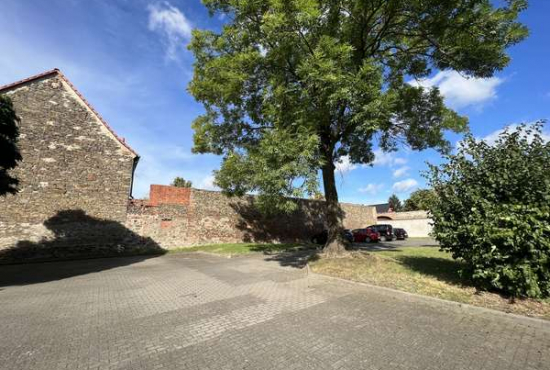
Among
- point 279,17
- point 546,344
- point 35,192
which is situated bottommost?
point 546,344

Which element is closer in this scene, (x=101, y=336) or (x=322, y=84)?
(x=101, y=336)

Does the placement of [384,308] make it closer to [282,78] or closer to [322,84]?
[322,84]

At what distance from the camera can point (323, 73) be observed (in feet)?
24.7

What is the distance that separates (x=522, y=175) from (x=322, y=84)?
5.26 meters

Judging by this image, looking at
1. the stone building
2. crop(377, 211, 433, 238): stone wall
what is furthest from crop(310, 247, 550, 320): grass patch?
crop(377, 211, 433, 238): stone wall

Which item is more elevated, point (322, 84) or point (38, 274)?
point (322, 84)

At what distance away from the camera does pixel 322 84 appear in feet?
25.5

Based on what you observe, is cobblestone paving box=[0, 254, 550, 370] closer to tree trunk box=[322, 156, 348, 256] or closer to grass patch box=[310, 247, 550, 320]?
grass patch box=[310, 247, 550, 320]

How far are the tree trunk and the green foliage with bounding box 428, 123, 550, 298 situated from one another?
460 centimetres

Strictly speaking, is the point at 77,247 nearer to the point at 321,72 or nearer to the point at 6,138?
the point at 6,138

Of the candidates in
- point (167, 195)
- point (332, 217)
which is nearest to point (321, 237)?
point (332, 217)

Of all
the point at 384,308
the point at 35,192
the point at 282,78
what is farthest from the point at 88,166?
the point at 384,308

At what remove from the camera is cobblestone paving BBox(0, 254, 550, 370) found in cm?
375

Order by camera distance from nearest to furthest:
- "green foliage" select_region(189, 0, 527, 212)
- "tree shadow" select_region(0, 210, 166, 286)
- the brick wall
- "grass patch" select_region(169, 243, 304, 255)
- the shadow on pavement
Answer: "green foliage" select_region(189, 0, 527, 212) → the shadow on pavement → "tree shadow" select_region(0, 210, 166, 286) → "grass patch" select_region(169, 243, 304, 255) → the brick wall
